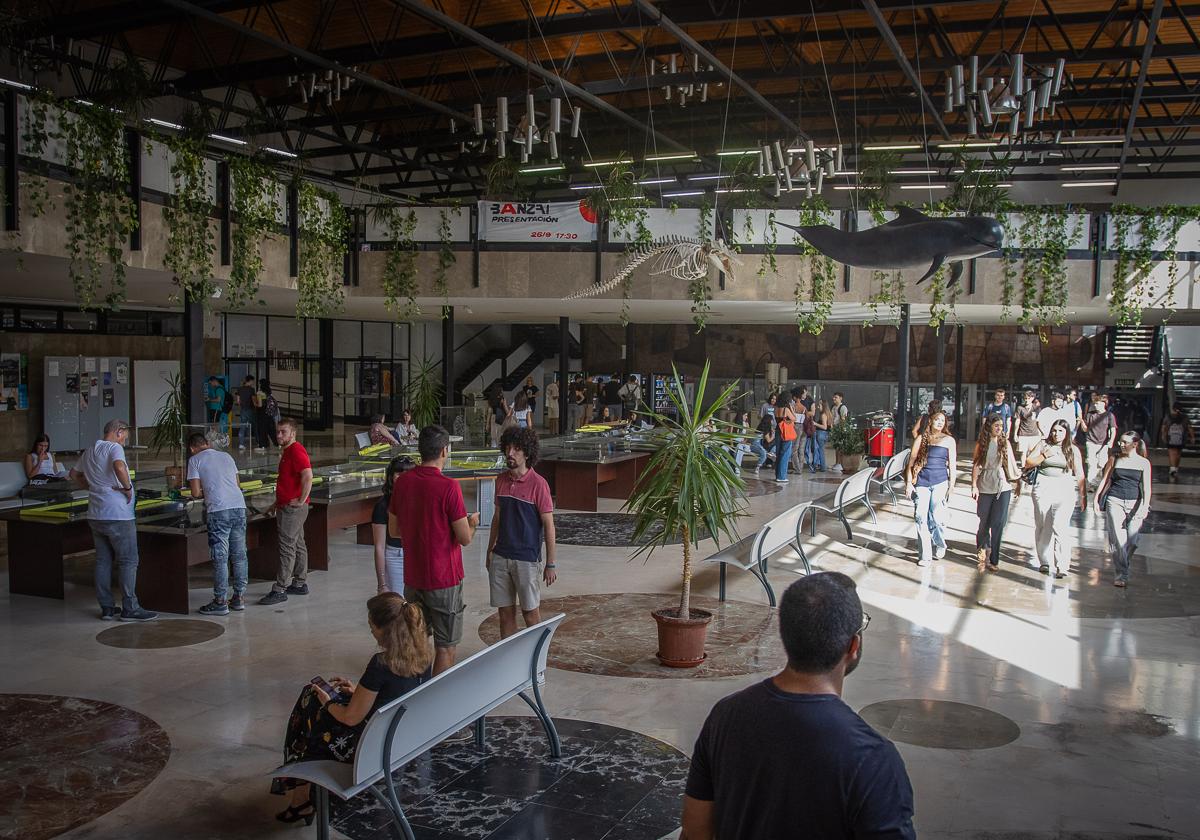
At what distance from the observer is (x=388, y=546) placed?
7.02 m

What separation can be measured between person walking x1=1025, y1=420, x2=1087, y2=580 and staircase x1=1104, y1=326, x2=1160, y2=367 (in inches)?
812

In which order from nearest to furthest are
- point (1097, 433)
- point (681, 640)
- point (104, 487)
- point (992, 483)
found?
point (681, 640)
point (104, 487)
point (992, 483)
point (1097, 433)

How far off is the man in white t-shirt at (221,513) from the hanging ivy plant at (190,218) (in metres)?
4.87

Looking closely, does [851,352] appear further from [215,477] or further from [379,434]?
[215,477]

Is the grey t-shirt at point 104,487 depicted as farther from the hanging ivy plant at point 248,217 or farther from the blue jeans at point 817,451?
the blue jeans at point 817,451

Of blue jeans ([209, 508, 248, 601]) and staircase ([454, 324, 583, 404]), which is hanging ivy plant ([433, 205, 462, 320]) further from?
staircase ([454, 324, 583, 404])

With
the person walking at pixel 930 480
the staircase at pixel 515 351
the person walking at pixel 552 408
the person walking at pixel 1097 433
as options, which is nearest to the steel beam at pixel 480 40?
the person walking at pixel 930 480

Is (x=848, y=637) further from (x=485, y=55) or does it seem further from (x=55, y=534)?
(x=485, y=55)

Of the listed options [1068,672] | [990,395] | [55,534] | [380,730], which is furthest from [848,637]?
[990,395]

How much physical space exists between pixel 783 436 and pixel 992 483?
7.29 metres

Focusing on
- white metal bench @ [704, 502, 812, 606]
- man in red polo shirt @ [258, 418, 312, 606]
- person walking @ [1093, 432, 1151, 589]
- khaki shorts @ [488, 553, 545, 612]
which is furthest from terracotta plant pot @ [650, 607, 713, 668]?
person walking @ [1093, 432, 1151, 589]

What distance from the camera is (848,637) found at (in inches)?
87.5

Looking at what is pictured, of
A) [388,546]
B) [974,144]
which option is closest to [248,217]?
[388,546]

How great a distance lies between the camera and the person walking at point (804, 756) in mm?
2018
